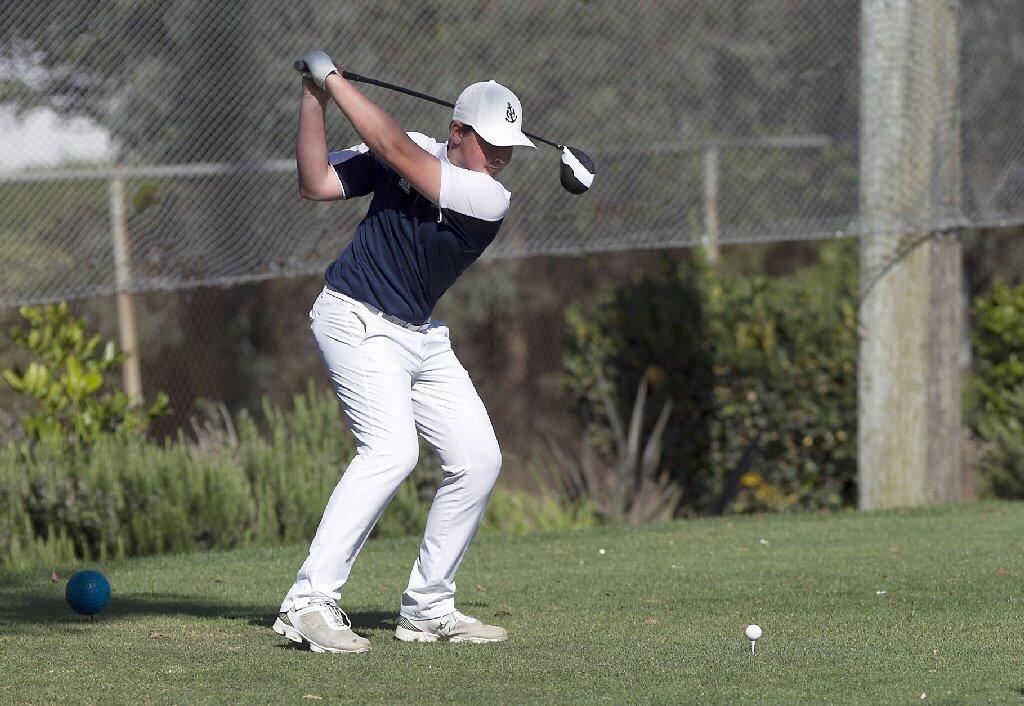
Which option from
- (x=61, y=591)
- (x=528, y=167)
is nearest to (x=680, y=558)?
(x=61, y=591)

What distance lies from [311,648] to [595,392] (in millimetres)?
5742

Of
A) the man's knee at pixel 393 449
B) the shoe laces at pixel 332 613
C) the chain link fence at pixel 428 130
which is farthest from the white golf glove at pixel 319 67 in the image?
the chain link fence at pixel 428 130

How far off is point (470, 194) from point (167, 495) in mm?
3762

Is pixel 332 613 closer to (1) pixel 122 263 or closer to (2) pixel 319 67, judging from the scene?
(2) pixel 319 67

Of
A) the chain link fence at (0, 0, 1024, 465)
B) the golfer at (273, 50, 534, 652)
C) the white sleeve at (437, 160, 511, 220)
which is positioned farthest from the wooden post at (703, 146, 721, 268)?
the white sleeve at (437, 160, 511, 220)

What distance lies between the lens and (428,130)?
10031mm

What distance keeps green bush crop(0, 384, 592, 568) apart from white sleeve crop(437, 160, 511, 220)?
11.9 feet

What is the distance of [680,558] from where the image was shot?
7.30 meters

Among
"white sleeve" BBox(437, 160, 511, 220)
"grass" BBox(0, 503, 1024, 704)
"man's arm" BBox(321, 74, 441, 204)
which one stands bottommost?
"grass" BBox(0, 503, 1024, 704)

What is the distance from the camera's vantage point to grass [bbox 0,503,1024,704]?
455 centimetres

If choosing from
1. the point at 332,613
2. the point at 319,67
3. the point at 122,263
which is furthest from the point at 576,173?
the point at 122,263

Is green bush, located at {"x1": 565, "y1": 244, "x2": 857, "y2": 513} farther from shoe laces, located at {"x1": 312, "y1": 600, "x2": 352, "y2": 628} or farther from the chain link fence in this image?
shoe laces, located at {"x1": 312, "y1": 600, "x2": 352, "y2": 628}

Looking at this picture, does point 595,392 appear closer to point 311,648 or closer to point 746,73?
point 746,73

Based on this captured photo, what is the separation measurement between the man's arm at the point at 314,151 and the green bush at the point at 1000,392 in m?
6.00
